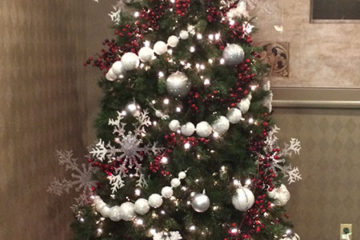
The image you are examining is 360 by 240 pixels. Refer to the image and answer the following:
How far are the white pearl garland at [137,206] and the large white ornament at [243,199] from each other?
252 millimetres

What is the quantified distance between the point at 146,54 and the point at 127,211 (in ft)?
2.25

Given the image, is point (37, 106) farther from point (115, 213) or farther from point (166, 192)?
point (166, 192)

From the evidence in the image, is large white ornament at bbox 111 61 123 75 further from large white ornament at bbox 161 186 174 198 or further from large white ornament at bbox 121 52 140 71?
large white ornament at bbox 161 186 174 198

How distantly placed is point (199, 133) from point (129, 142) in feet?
1.00

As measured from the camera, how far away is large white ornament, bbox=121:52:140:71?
1.82m

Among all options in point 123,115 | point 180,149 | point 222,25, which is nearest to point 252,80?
point 222,25

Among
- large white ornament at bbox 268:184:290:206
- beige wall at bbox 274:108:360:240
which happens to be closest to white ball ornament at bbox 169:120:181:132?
large white ornament at bbox 268:184:290:206

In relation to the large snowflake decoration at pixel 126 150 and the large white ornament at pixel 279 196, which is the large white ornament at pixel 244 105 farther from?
the large white ornament at pixel 279 196

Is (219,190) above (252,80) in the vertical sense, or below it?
below

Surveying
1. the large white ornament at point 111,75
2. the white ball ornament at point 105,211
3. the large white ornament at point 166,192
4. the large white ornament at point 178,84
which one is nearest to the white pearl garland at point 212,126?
the large white ornament at point 178,84

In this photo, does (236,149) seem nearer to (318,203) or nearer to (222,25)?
(222,25)

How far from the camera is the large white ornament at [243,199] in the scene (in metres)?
1.84

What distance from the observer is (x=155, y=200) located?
70.1 inches

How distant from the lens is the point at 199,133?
1793mm
